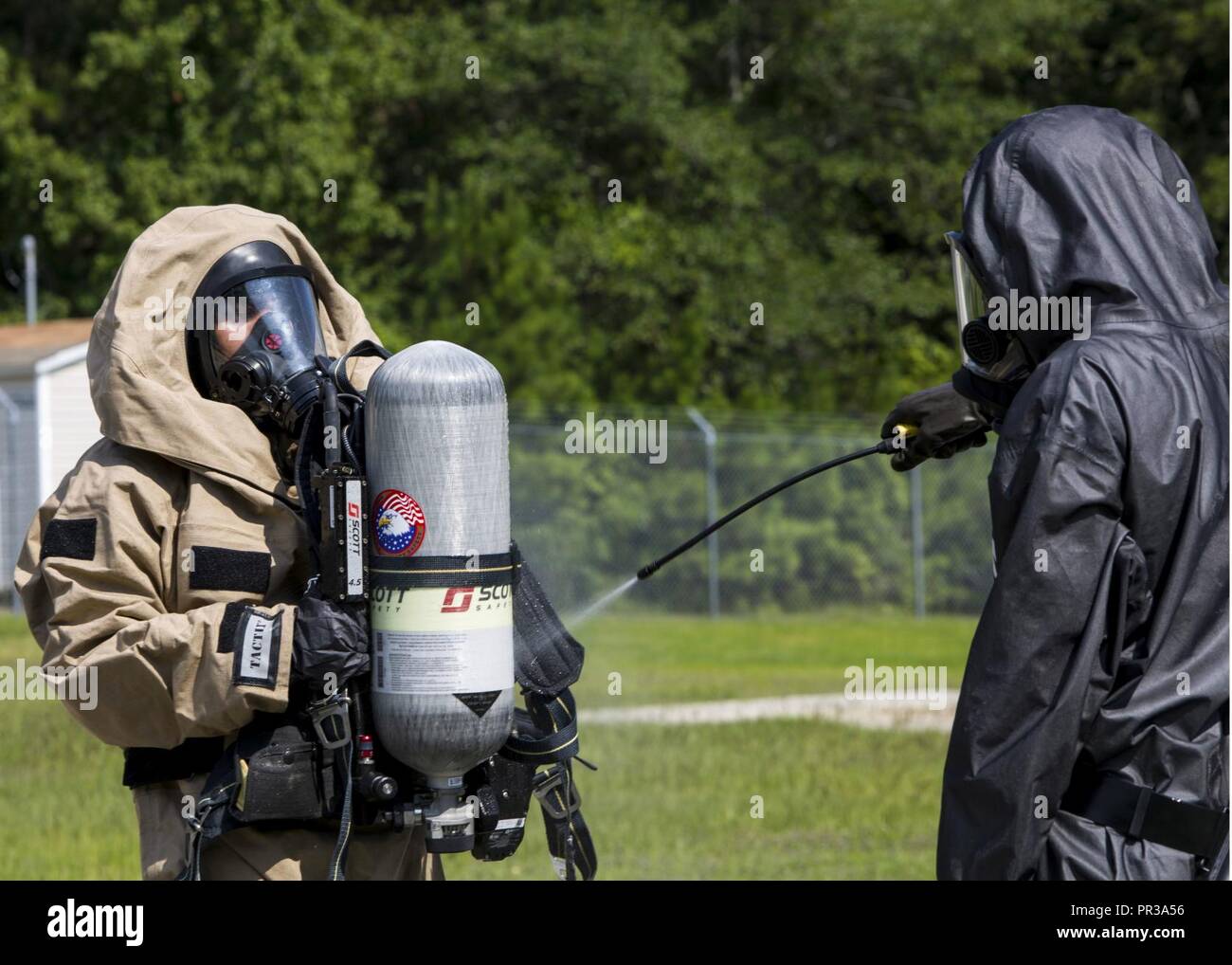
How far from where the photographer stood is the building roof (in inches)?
795

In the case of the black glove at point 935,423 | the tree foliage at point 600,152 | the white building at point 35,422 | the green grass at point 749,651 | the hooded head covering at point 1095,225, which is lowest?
the green grass at point 749,651

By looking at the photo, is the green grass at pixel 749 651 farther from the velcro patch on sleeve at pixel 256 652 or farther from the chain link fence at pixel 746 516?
the velcro patch on sleeve at pixel 256 652

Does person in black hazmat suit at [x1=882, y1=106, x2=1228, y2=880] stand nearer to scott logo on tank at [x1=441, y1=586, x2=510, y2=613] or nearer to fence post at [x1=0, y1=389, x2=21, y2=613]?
scott logo on tank at [x1=441, y1=586, x2=510, y2=613]

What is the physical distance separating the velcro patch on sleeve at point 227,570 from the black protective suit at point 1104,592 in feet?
4.61

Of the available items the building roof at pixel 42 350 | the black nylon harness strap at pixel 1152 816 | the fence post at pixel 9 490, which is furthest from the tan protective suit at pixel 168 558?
the fence post at pixel 9 490

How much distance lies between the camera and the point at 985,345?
2.93 m

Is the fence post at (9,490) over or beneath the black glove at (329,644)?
beneath

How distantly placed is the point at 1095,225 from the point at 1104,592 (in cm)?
62

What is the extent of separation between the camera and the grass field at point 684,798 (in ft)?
23.2

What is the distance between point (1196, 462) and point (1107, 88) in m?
26.9

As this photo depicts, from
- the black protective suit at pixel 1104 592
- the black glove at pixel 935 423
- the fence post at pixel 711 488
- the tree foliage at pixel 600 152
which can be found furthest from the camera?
the tree foliage at pixel 600 152

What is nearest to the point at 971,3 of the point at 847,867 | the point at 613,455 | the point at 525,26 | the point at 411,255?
the point at 525,26

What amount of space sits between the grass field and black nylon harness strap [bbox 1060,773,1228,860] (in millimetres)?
4360

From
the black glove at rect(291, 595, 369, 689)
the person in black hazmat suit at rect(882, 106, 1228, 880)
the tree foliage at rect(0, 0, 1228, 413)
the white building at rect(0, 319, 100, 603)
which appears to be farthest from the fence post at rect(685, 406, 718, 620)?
the person in black hazmat suit at rect(882, 106, 1228, 880)
